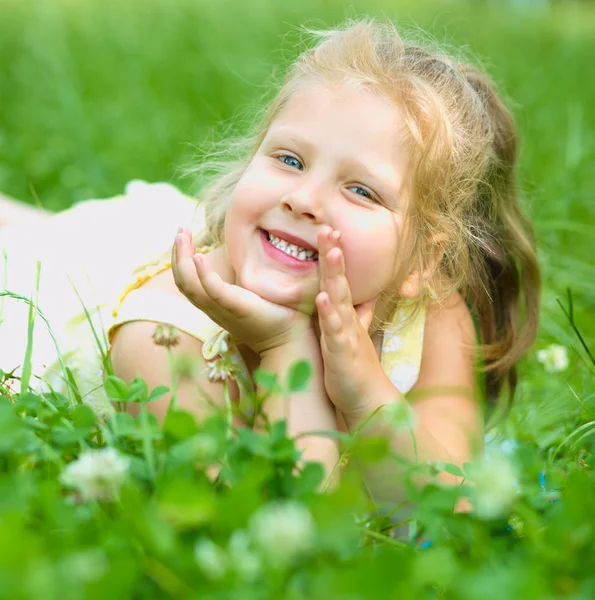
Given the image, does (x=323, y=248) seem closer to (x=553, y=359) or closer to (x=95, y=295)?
(x=95, y=295)

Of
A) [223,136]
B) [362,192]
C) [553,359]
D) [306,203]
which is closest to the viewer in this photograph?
[306,203]

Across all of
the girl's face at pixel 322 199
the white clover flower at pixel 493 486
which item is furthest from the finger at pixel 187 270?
the white clover flower at pixel 493 486

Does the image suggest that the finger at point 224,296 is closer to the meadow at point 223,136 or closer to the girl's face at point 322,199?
the girl's face at point 322,199

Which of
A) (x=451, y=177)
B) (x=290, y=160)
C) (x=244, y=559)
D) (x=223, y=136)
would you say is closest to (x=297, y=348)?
(x=290, y=160)

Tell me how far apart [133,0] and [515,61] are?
11.9ft

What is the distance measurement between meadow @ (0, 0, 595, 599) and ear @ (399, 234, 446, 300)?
403 mm

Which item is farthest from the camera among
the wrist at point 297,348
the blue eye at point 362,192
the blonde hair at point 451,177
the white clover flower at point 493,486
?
the blonde hair at point 451,177

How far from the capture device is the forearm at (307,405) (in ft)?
5.68

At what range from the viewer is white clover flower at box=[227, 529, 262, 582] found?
96 cm

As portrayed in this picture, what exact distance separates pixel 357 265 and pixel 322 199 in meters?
0.16

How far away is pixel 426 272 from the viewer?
2.22 m

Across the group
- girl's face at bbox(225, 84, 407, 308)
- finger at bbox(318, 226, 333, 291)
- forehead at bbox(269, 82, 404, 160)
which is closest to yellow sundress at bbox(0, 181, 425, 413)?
girl's face at bbox(225, 84, 407, 308)

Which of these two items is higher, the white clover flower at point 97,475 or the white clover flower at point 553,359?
the white clover flower at point 97,475

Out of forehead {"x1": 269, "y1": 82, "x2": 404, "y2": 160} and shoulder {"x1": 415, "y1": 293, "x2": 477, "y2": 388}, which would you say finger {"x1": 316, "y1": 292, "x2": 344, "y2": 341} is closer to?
forehead {"x1": 269, "y1": 82, "x2": 404, "y2": 160}
